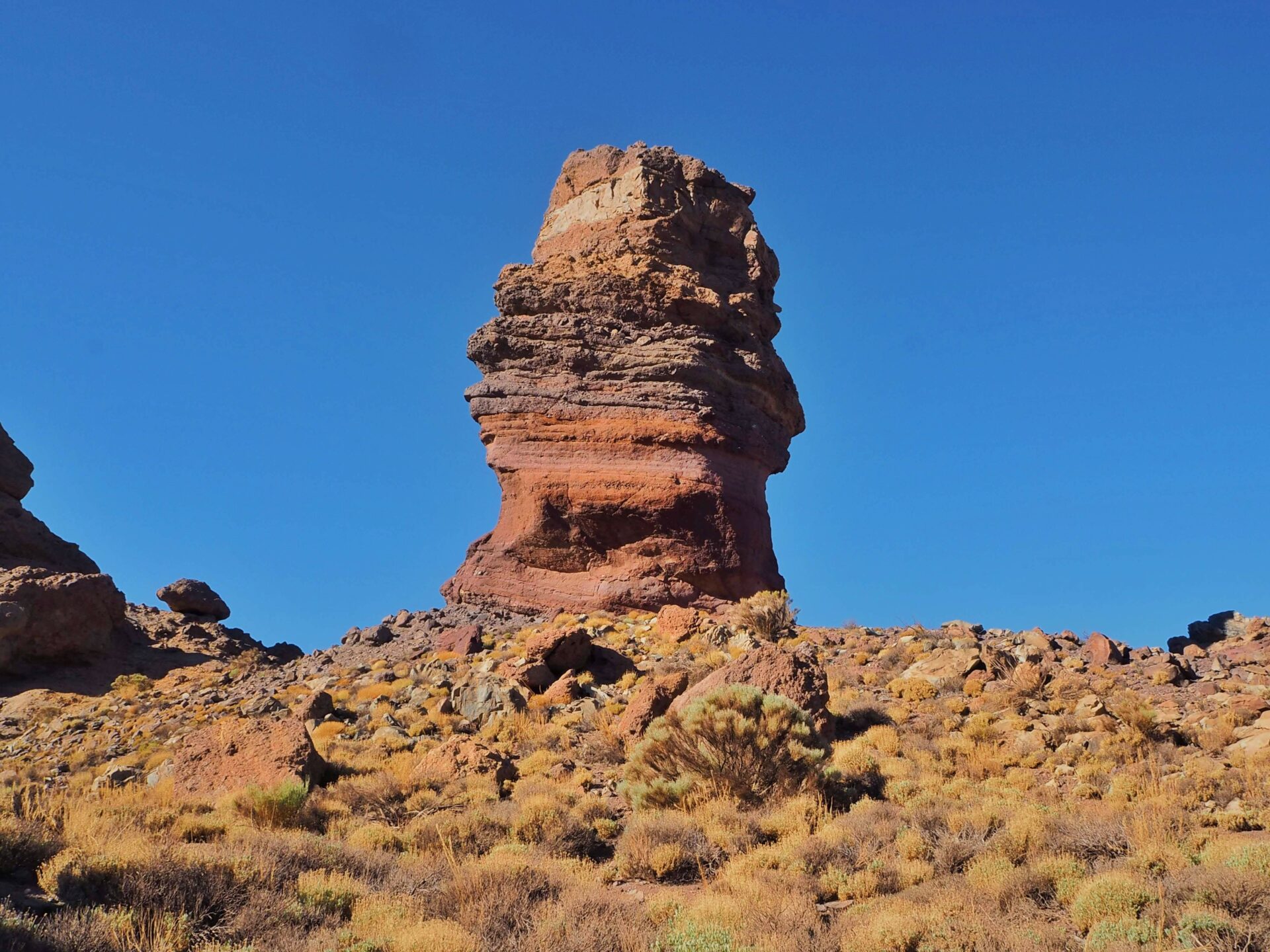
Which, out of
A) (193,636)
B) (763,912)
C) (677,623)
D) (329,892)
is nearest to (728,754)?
(763,912)

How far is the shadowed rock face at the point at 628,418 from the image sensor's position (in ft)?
81.9

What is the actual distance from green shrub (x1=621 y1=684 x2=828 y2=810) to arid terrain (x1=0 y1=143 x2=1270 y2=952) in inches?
1.7

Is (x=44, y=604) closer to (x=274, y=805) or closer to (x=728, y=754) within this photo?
(x=274, y=805)

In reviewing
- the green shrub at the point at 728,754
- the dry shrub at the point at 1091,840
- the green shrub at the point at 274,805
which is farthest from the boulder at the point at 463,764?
the dry shrub at the point at 1091,840

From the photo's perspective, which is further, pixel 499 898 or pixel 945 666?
pixel 945 666

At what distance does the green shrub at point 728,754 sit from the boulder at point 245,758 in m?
4.48

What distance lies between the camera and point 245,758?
519 inches

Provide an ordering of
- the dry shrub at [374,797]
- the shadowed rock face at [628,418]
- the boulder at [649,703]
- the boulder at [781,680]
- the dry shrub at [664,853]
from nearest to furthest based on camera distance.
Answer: the dry shrub at [664,853] < the dry shrub at [374,797] < the boulder at [781,680] < the boulder at [649,703] < the shadowed rock face at [628,418]

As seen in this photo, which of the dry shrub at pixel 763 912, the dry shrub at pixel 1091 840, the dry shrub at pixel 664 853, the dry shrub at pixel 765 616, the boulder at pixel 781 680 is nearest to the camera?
the dry shrub at pixel 763 912

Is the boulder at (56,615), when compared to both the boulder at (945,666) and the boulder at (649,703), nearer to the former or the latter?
the boulder at (649,703)

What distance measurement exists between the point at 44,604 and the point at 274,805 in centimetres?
1895

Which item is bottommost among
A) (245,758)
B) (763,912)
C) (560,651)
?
(763,912)

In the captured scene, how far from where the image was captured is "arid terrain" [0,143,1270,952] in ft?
25.2

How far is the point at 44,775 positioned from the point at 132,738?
6.34 feet
